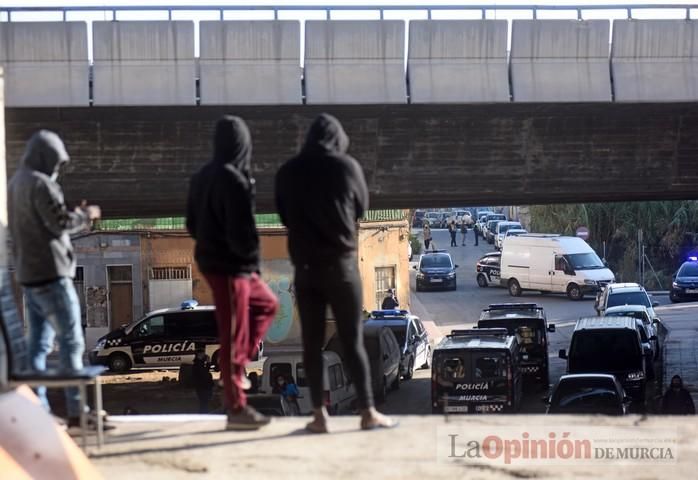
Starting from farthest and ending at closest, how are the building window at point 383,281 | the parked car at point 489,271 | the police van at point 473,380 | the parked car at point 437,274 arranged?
the parked car at point 489,271
the parked car at point 437,274
the building window at point 383,281
the police van at point 473,380

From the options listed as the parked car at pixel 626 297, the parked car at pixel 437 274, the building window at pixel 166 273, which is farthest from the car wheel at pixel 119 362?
the parked car at pixel 437 274

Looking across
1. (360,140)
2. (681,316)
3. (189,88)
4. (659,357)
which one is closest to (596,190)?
(360,140)

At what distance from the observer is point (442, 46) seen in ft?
61.4

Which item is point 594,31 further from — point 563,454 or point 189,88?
point 563,454

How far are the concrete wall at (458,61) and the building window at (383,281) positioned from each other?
88.1 ft

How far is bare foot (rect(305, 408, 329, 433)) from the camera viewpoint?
6801 mm

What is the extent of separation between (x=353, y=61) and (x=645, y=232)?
141ft

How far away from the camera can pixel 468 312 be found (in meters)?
47.7

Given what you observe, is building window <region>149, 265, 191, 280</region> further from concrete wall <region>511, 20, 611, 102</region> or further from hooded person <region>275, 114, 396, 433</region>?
hooded person <region>275, 114, 396, 433</region>

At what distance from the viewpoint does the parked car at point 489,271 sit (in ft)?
185

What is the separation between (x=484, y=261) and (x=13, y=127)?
4084 cm

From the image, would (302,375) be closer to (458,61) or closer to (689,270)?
(458,61)

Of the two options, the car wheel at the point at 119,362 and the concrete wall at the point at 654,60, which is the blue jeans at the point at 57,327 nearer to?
the concrete wall at the point at 654,60

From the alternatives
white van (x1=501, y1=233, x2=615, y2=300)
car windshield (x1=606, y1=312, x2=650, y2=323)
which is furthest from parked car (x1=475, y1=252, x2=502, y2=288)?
car windshield (x1=606, y1=312, x2=650, y2=323)
